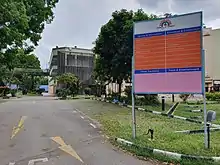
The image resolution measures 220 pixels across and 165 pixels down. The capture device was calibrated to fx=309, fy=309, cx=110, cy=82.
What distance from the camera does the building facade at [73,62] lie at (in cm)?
6247

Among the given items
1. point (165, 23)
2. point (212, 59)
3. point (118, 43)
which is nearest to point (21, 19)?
point (165, 23)

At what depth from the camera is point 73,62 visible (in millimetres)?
63844

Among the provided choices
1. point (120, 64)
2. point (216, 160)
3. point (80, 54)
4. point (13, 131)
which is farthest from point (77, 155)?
point (80, 54)

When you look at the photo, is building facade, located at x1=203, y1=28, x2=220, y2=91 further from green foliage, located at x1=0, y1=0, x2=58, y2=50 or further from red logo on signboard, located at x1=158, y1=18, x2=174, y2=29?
red logo on signboard, located at x1=158, y1=18, x2=174, y2=29

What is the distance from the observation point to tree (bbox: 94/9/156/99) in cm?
2348

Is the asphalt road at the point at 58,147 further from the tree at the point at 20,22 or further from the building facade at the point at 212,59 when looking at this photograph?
the building facade at the point at 212,59

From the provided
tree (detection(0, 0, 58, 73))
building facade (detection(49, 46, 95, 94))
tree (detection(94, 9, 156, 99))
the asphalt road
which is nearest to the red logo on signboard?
the asphalt road

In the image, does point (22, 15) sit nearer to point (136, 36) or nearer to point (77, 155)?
point (136, 36)

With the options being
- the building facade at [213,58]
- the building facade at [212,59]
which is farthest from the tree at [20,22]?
the building facade at [213,58]

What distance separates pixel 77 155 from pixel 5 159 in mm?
1671

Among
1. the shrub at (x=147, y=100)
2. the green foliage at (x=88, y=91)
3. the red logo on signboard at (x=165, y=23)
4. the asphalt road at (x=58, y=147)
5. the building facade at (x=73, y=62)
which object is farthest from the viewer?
the building facade at (x=73, y=62)

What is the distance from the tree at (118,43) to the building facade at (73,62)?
3493cm

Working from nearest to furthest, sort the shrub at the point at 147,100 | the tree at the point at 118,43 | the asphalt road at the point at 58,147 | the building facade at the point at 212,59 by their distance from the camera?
the asphalt road at the point at 58,147, the tree at the point at 118,43, the shrub at the point at 147,100, the building facade at the point at 212,59

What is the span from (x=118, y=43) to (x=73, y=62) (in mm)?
40329
